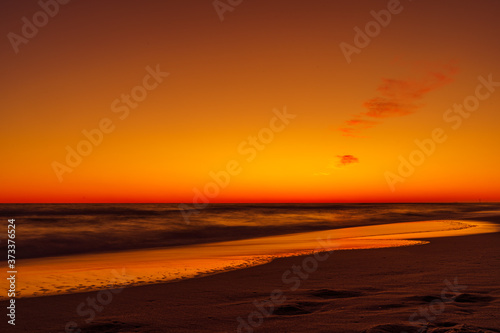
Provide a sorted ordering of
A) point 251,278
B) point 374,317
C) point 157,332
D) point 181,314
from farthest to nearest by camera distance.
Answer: point 251,278 → point 181,314 → point 374,317 → point 157,332

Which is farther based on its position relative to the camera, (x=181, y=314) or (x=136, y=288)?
(x=136, y=288)

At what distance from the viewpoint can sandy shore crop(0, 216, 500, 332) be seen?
17.0 feet

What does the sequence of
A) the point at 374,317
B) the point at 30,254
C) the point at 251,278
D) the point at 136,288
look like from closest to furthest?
1. the point at 374,317
2. the point at 136,288
3. the point at 251,278
4. the point at 30,254

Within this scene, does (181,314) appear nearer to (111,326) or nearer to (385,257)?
(111,326)

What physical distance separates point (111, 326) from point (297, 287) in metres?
3.33

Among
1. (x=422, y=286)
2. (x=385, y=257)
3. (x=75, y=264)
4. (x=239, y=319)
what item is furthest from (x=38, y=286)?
(x=385, y=257)

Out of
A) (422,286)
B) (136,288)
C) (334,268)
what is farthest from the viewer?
(334,268)

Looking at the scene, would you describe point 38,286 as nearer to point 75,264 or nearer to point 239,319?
point 75,264

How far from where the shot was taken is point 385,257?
36.9 feet

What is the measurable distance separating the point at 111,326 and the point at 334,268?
553cm

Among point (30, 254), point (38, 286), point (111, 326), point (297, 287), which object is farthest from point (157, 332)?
point (30, 254)

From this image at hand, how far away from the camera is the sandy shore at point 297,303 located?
17.0 ft

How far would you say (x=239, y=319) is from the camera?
5.47 meters

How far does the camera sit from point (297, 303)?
626cm
